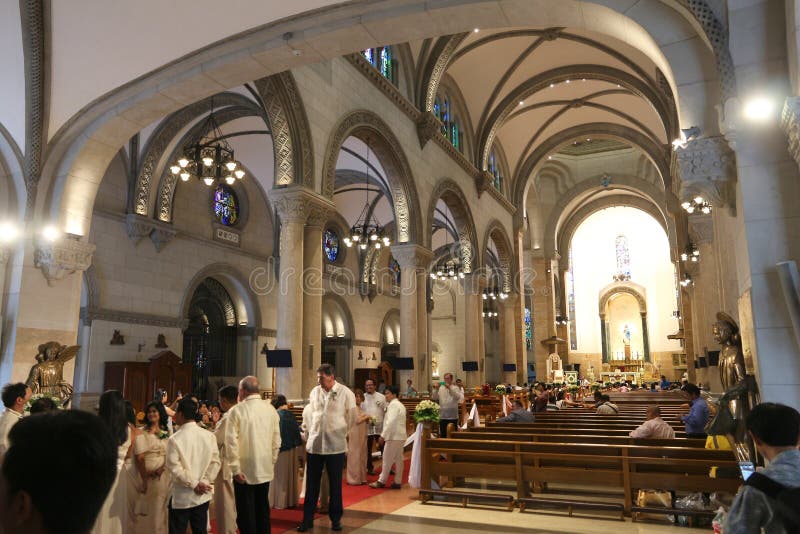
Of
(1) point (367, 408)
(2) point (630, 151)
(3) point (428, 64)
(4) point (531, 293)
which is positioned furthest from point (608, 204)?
(1) point (367, 408)

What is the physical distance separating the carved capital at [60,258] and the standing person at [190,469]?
5808 mm

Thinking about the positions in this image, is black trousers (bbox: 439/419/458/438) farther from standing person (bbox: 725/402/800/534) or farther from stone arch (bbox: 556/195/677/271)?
stone arch (bbox: 556/195/677/271)

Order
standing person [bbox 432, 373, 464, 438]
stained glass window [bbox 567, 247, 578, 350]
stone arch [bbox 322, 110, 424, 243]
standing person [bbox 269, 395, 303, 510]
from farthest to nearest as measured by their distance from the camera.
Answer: stained glass window [bbox 567, 247, 578, 350] < stone arch [bbox 322, 110, 424, 243] < standing person [bbox 432, 373, 464, 438] < standing person [bbox 269, 395, 303, 510]

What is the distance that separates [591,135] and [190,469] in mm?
26321

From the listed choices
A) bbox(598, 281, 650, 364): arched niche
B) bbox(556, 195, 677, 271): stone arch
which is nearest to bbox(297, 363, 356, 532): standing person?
bbox(556, 195, 677, 271): stone arch

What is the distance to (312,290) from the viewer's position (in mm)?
12906

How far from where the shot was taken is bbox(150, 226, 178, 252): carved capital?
55.4 feet

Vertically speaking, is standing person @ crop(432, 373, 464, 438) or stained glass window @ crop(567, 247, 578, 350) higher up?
stained glass window @ crop(567, 247, 578, 350)

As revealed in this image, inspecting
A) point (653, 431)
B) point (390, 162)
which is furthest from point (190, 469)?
point (390, 162)

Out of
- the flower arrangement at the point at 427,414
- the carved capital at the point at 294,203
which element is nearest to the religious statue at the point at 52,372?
the carved capital at the point at 294,203

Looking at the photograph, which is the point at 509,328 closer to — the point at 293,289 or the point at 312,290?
the point at 312,290

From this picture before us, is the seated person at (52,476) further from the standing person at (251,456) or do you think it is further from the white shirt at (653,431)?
the white shirt at (653,431)

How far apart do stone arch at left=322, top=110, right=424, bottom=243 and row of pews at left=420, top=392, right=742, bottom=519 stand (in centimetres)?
747

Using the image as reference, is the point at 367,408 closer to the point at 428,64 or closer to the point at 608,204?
the point at 428,64
